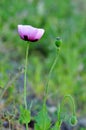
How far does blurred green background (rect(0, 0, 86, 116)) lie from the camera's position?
4.35 meters

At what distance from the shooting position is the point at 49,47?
514cm

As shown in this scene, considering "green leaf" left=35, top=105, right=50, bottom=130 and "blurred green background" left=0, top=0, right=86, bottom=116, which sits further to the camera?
"blurred green background" left=0, top=0, right=86, bottom=116

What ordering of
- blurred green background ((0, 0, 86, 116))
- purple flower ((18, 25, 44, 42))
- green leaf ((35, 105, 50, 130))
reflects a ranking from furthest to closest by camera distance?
blurred green background ((0, 0, 86, 116)) → green leaf ((35, 105, 50, 130)) → purple flower ((18, 25, 44, 42))

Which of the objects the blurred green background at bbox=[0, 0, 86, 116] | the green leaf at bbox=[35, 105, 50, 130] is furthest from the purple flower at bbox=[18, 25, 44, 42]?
the blurred green background at bbox=[0, 0, 86, 116]

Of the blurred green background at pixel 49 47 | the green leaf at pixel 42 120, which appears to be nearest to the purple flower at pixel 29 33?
the green leaf at pixel 42 120

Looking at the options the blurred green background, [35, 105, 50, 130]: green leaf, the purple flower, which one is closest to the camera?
the purple flower

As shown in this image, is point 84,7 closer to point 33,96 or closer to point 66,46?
point 66,46

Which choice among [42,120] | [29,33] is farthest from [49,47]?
[29,33]

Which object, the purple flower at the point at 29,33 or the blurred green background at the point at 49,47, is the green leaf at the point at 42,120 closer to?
the purple flower at the point at 29,33

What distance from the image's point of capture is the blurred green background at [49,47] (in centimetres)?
435

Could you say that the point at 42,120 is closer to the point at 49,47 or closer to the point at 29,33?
the point at 29,33

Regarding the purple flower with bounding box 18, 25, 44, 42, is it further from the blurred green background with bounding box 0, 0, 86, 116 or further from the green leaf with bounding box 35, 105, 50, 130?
the blurred green background with bounding box 0, 0, 86, 116

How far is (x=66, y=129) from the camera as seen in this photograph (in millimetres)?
3553

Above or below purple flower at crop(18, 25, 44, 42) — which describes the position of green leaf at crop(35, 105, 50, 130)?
below
